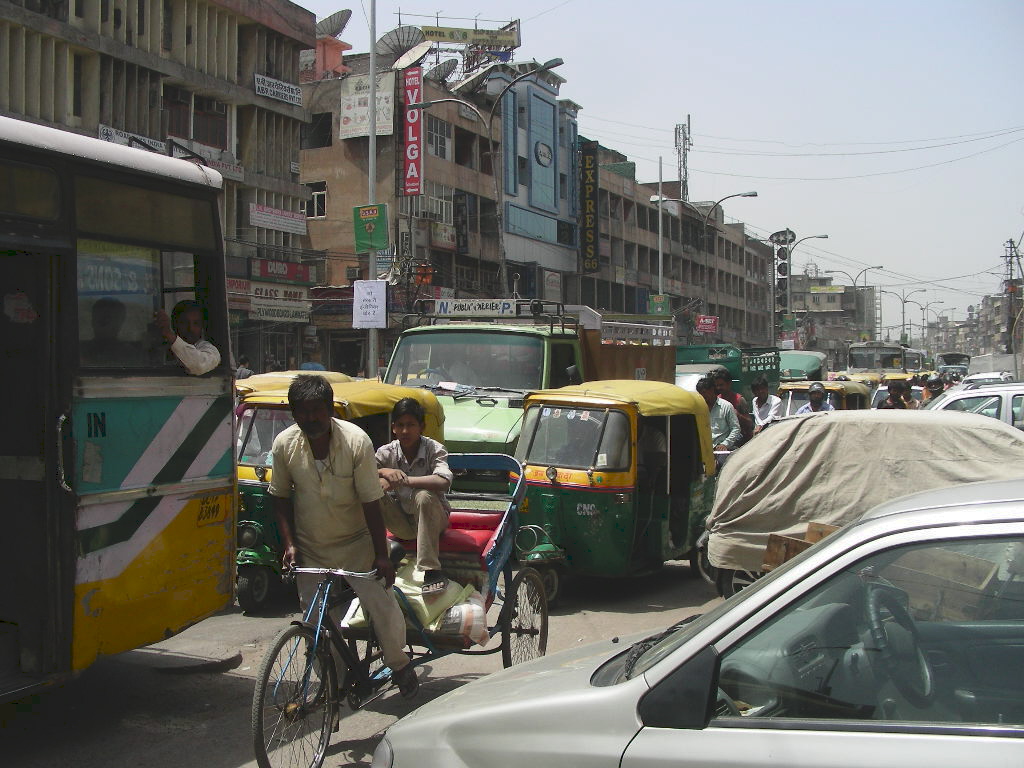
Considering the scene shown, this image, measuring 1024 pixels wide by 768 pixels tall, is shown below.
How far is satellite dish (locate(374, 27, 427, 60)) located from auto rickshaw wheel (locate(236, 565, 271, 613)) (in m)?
38.2

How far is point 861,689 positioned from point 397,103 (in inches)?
1524

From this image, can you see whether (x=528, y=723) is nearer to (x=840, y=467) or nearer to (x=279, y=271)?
(x=840, y=467)

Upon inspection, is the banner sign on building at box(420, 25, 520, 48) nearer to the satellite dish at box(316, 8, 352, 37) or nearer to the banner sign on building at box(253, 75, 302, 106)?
the satellite dish at box(316, 8, 352, 37)

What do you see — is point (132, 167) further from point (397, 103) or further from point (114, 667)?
point (397, 103)

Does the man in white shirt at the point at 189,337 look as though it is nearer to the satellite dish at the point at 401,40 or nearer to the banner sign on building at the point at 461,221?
the banner sign on building at the point at 461,221

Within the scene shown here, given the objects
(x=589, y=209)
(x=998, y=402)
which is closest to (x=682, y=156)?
(x=589, y=209)

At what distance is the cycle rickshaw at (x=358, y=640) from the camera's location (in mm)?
4406

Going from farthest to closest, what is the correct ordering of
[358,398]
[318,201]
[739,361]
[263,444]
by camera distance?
1. [318,201]
2. [739,361]
3. [358,398]
4. [263,444]

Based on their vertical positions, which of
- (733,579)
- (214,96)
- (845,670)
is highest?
(214,96)

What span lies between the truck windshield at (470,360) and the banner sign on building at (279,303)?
814 inches

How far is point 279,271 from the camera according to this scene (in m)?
32.7

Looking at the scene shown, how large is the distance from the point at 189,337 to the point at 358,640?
201cm

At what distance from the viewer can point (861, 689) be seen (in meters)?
2.54

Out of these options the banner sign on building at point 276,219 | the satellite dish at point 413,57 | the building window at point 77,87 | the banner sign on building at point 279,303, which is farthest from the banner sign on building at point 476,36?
the building window at point 77,87
